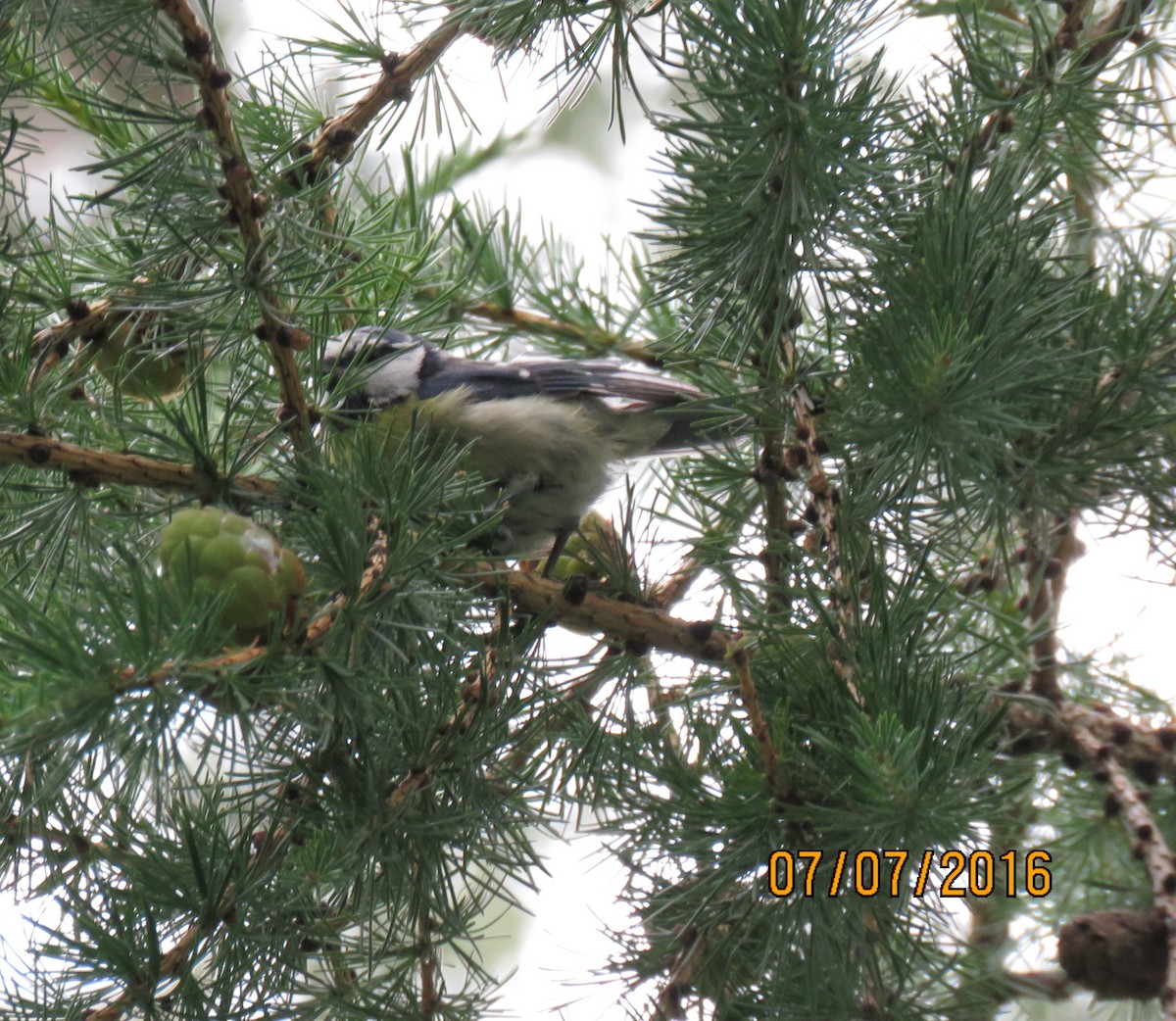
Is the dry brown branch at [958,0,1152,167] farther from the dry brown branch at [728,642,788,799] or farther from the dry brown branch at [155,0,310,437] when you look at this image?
the dry brown branch at [155,0,310,437]

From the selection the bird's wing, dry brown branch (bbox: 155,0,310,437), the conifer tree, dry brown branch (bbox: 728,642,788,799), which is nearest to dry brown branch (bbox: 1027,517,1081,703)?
the conifer tree

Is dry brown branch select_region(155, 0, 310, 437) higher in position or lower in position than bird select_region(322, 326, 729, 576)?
lower

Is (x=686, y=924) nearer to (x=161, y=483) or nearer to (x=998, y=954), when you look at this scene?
(x=161, y=483)

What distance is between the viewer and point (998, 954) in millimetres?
1638

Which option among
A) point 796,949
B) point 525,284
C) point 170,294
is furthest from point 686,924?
point 525,284

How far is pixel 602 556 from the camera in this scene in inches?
52.4

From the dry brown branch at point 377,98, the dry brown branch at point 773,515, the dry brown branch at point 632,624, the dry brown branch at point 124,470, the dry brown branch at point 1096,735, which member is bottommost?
the dry brown branch at point 124,470

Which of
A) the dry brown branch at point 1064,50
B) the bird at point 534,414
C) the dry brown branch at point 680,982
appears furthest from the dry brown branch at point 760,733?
the bird at point 534,414

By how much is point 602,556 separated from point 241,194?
0.56 metres

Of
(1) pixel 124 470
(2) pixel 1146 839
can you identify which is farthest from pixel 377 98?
(2) pixel 1146 839

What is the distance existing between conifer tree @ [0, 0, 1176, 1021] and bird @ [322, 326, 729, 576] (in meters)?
0.41

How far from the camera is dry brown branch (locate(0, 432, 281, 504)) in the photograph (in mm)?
961

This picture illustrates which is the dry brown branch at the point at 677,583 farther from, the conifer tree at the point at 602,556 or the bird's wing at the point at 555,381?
the bird's wing at the point at 555,381

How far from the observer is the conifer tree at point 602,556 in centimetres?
94
